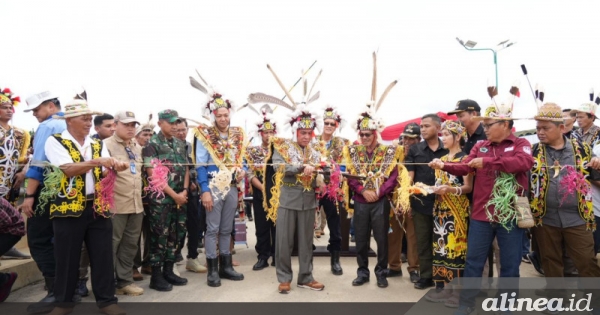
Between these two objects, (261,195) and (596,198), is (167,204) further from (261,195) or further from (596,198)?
(596,198)

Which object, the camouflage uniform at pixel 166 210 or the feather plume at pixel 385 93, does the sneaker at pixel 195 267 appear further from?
the feather plume at pixel 385 93

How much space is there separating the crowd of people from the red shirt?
0.04ft

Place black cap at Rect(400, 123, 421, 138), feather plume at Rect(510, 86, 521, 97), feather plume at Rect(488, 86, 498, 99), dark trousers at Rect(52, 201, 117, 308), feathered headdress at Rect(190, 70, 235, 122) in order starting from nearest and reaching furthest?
1. dark trousers at Rect(52, 201, 117, 308)
2. feather plume at Rect(510, 86, 521, 97)
3. feather plume at Rect(488, 86, 498, 99)
4. feathered headdress at Rect(190, 70, 235, 122)
5. black cap at Rect(400, 123, 421, 138)

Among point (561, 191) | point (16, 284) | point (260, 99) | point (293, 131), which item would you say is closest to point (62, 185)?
point (16, 284)

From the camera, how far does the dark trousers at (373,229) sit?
487 cm

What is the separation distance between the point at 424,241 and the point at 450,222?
611 mm

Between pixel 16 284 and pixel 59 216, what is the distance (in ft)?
6.24

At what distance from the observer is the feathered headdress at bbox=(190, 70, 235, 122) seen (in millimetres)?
5223

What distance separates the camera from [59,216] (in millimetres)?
3713

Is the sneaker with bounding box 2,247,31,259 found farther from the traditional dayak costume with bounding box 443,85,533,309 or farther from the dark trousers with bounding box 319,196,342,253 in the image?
the traditional dayak costume with bounding box 443,85,533,309

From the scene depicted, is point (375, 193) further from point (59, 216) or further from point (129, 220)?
point (59, 216)


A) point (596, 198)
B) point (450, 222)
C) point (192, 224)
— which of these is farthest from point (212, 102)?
point (596, 198)

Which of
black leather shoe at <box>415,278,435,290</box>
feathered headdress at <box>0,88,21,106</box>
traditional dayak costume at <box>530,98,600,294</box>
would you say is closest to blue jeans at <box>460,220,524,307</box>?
traditional dayak costume at <box>530,98,600,294</box>

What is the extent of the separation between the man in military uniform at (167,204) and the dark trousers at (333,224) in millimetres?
1969
